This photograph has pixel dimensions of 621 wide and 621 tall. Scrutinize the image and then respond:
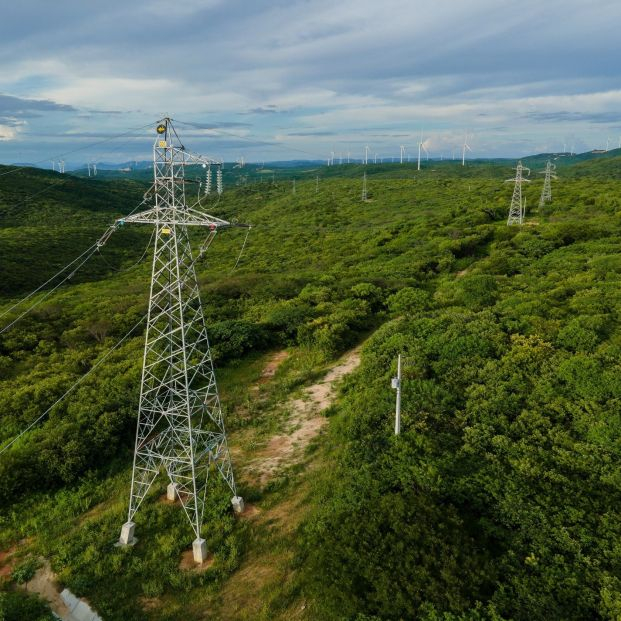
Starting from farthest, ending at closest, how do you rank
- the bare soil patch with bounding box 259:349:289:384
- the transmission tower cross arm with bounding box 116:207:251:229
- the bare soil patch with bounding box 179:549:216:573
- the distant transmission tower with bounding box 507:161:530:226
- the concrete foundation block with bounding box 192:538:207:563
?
1. the distant transmission tower with bounding box 507:161:530:226
2. the bare soil patch with bounding box 259:349:289:384
3. the concrete foundation block with bounding box 192:538:207:563
4. the bare soil patch with bounding box 179:549:216:573
5. the transmission tower cross arm with bounding box 116:207:251:229

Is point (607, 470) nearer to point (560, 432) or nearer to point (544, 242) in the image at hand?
point (560, 432)

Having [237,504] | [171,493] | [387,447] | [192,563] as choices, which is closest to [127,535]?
[171,493]

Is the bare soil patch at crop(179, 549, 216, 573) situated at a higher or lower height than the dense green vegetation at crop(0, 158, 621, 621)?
lower

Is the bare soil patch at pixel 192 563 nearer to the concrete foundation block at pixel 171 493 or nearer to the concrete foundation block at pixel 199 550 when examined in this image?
the concrete foundation block at pixel 199 550

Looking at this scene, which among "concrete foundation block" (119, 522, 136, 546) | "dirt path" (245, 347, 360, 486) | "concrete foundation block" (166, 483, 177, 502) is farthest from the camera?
"dirt path" (245, 347, 360, 486)

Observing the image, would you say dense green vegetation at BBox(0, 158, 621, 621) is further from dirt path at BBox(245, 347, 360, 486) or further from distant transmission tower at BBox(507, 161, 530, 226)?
distant transmission tower at BBox(507, 161, 530, 226)

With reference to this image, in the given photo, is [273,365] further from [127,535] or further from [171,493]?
[127,535]

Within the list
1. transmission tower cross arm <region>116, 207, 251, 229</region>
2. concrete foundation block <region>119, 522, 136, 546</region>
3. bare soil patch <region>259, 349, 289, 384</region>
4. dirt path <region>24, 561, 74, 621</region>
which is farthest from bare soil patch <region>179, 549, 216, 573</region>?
bare soil patch <region>259, 349, 289, 384</region>
